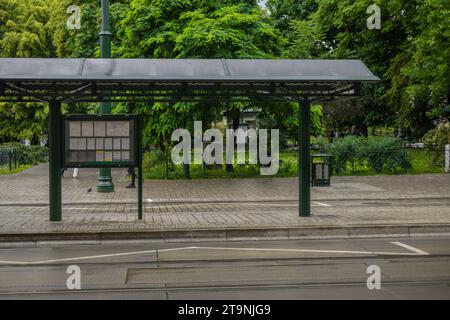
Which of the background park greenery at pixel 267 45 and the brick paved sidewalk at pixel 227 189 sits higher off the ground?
the background park greenery at pixel 267 45

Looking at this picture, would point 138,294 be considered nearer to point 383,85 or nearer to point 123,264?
point 123,264

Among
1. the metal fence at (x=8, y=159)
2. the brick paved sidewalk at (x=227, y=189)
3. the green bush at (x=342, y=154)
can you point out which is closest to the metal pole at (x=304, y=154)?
the brick paved sidewalk at (x=227, y=189)

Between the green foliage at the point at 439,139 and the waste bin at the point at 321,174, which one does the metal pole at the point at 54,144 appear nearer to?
the waste bin at the point at 321,174

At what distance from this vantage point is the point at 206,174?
2745 cm

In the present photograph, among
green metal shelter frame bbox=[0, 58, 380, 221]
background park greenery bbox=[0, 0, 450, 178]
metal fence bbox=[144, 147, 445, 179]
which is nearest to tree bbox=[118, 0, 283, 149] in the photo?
background park greenery bbox=[0, 0, 450, 178]

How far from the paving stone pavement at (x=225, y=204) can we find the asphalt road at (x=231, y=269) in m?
1.29

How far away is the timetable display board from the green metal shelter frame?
0.23m

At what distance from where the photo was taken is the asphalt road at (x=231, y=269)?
753cm

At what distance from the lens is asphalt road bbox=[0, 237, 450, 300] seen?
24.7 ft

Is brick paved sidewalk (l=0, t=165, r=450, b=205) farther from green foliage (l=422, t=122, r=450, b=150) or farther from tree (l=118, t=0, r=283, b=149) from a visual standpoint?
green foliage (l=422, t=122, r=450, b=150)

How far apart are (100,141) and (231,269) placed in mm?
5119

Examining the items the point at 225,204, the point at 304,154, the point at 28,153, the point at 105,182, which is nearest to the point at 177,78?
the point at 304,154

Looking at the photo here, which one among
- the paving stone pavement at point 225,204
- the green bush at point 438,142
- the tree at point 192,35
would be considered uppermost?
the tree at point 192,35

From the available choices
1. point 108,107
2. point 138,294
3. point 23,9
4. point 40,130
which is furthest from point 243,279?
point 23,9
